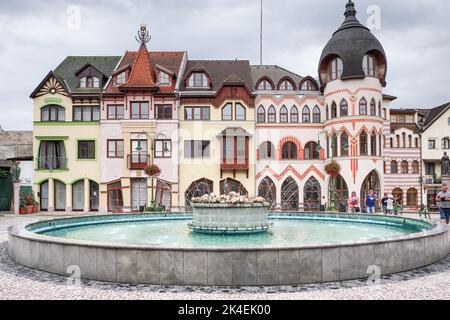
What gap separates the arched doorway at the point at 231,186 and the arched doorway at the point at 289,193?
11.6 ft

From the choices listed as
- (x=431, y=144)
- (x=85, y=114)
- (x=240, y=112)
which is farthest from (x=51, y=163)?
(x=431, y=144)

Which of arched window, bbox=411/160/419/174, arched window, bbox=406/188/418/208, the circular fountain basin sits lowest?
arched window, bbox=406/188/418/208

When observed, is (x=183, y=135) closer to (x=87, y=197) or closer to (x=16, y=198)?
(x=87, y=197)

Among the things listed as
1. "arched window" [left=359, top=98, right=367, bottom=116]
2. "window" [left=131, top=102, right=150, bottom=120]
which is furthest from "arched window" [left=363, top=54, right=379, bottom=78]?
"window" [left=131, top=102, right=150, bottom=120]

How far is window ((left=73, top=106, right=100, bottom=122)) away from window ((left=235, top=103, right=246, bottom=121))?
1295 cm

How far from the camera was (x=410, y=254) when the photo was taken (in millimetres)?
9867

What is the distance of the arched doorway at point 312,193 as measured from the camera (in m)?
37.1

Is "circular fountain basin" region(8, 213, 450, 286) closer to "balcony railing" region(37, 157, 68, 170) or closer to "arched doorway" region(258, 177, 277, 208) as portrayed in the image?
"arched doorway" region(258, 177, 277, 208)

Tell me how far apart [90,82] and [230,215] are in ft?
96.3

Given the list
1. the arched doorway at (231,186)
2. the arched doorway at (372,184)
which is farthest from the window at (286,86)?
the arched doorway at (372,184)

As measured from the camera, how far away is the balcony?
36531 mm

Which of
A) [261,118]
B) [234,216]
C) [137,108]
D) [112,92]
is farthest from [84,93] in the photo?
[234,216]

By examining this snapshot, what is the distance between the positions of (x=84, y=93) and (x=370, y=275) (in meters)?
34.1

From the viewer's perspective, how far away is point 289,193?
37.5 metres
